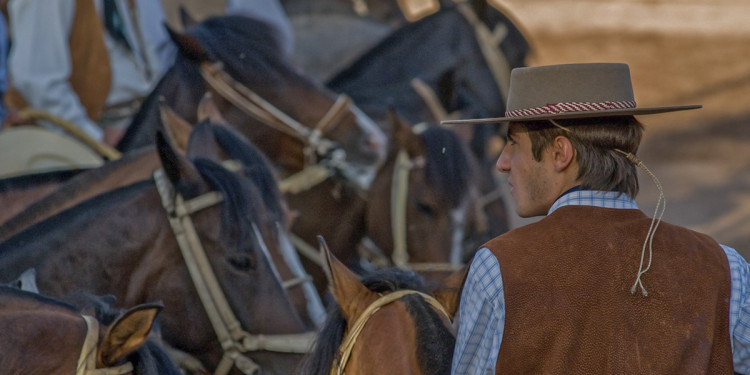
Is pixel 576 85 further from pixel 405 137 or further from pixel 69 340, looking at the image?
pixel 405 137

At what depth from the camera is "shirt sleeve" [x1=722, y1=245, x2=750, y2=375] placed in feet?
6.99

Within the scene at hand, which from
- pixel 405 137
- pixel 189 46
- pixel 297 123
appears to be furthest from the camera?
pixel 405 137

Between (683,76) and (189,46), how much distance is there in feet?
41.9

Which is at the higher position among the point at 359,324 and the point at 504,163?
the point at 504,163

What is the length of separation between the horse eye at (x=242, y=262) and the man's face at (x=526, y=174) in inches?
44.7

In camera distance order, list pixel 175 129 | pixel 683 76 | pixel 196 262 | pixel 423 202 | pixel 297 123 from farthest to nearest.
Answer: pixel 683 76
pixel 297 123
pixel 423 202
pixel 175 129
pixel 196 262

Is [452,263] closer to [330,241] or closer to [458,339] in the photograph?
[330,241]

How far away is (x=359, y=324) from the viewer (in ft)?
7.45

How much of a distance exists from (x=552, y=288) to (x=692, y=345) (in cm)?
32

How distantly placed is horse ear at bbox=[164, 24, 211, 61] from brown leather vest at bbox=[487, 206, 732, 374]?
3.09m

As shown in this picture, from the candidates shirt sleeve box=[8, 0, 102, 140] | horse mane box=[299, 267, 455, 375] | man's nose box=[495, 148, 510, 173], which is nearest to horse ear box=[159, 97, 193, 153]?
shirt sleeve box=[8, 0, 102, 140]

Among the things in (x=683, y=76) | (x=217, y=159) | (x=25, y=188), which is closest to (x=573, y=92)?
(x=217, y=159)

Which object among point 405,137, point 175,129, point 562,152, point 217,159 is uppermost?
point 562,152

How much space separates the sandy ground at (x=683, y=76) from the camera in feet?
40.3
